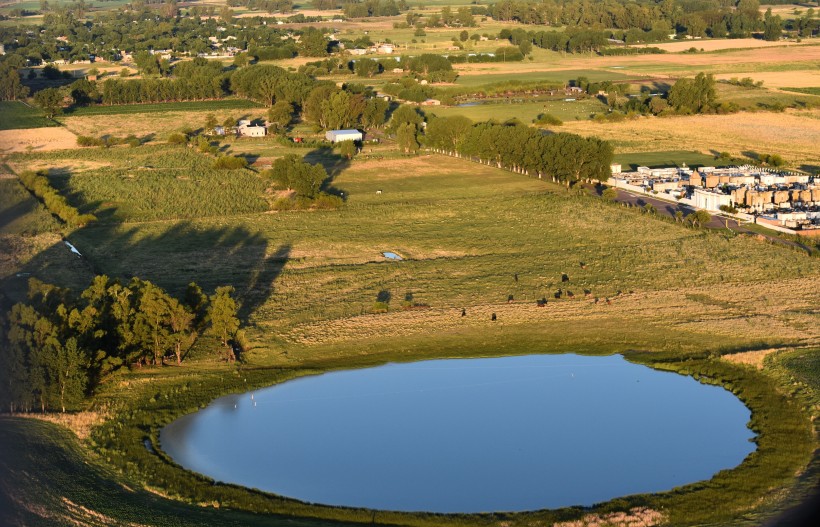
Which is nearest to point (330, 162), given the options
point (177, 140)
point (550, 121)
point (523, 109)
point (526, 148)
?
point (526, 148)

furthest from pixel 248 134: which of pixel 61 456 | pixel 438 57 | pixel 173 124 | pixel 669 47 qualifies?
pixel 669 47

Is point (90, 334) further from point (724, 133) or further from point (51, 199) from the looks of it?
point (724, 133)

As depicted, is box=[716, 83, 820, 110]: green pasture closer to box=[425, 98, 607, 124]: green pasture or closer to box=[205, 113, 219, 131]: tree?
box=[425, 98, 607, 124]: green pasture

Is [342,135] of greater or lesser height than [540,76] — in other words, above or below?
above

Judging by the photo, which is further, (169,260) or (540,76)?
(540,76)

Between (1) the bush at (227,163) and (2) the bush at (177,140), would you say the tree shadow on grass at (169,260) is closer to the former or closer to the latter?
(1) the bush at (227,163)

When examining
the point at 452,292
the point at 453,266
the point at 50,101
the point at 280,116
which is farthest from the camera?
the point at 50,101

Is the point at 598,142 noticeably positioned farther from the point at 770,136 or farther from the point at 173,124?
the point at 173,124
